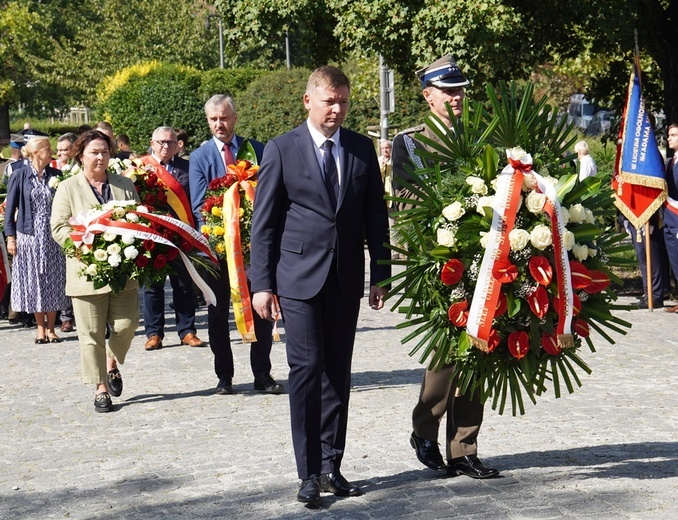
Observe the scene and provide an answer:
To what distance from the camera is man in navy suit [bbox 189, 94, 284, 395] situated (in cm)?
956

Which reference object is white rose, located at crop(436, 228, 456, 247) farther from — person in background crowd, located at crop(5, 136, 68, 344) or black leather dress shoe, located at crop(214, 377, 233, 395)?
person in background crowd, located at crop(5, 136, 68, 344)

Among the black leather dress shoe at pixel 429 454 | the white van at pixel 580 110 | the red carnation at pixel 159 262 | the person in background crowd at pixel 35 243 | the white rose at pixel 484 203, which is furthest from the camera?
the white van at pixel 580 110

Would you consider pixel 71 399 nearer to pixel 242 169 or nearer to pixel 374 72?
pixel 242 169

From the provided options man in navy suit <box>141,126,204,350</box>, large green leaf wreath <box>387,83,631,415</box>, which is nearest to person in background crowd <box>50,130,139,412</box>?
man in navy suit <box>141,126,204,350</box>

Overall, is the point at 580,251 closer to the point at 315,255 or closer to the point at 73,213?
the point at 315,255

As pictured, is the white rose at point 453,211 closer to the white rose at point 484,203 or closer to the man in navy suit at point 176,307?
the white rose at point 484,203

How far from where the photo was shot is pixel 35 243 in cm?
1341

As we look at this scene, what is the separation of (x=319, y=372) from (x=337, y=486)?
2.02 ft

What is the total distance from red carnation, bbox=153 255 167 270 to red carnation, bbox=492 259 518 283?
4.01 metres

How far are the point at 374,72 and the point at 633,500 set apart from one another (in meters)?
26.2

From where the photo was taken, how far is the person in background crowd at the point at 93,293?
909cm

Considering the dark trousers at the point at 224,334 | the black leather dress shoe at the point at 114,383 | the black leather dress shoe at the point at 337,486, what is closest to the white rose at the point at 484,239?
the black leather dress shoe at the point at 337,486

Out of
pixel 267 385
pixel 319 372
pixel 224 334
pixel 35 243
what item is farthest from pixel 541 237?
pixel 35 243

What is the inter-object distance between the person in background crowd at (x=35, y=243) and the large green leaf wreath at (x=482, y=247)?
780 centimetres
